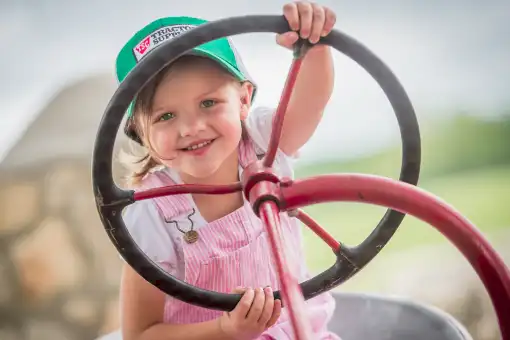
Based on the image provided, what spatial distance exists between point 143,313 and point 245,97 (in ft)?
0.87

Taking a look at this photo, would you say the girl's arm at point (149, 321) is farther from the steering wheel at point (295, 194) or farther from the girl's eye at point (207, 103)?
the girl's eye at point (207, 103)

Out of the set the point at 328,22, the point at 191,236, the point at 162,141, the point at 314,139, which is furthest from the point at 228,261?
the point at 314,139

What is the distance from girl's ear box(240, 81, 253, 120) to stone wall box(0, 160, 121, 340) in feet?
1.84

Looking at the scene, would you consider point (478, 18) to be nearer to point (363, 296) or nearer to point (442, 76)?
point (442, 76)

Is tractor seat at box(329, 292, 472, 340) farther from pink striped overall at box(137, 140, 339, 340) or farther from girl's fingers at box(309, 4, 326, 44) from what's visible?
girl's fingers at box(309, 4, 326, 44)

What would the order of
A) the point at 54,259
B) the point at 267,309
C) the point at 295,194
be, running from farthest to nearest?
the point at 54,259, the point at 267,309, the point at 295,194

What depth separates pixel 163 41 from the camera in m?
0.63

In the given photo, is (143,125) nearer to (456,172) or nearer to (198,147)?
(198,147)

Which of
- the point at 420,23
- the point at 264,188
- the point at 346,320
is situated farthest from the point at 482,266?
the point at 420,23

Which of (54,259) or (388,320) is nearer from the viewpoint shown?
(388,320)

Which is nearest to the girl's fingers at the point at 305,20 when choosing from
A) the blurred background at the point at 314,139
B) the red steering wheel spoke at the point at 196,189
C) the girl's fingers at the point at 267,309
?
the red steering wheel spoke at the point at 196,189

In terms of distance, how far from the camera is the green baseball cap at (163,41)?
631 millimetres

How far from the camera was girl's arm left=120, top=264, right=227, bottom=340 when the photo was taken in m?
0.70

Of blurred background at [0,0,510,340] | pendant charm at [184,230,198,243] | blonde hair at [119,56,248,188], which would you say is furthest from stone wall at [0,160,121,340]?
pendant charm at [184,230,198,243]
